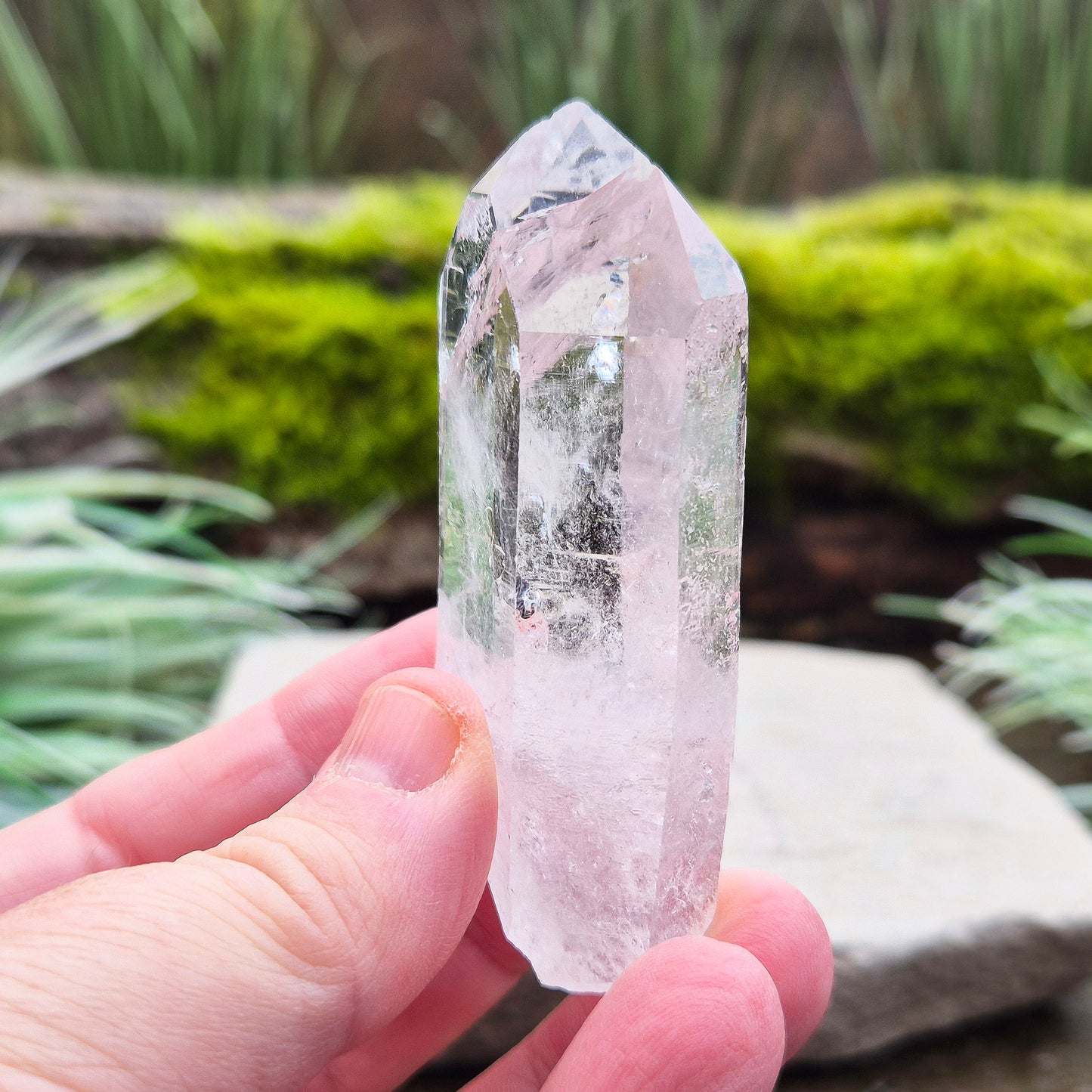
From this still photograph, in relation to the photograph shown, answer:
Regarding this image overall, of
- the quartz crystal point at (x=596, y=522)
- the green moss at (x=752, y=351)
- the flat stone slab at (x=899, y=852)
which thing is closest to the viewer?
the quartz crystal point at (x=596, y=522)

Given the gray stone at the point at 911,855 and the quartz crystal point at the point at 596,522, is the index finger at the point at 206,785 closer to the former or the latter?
the quartz crystal point at the point at 596,522

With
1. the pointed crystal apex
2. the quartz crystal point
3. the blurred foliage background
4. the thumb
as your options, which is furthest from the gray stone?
the pointed crystal apex

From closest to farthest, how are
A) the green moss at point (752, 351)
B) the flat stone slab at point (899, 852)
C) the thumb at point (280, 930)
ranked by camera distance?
1. the thumb at point (280, 930)
2. the flat stone slab at point (899, 852)
3. the green moss at point (752, 351)

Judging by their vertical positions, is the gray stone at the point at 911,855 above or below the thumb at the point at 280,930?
below

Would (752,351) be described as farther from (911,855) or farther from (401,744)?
(401,744)

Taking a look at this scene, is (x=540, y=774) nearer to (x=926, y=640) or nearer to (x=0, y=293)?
(x=0, y=293)

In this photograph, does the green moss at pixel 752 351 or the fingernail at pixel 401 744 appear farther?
the green moss at pixel 752 351

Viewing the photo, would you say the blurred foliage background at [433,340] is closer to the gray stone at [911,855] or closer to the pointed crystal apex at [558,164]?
the gray stone at [911,855]

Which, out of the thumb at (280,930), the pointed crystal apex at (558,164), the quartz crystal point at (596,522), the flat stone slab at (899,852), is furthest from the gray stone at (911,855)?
the pointed crystal apex at (558,164)

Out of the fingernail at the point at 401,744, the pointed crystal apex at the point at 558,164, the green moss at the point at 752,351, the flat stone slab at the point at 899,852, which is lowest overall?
the flat stone slab at the point at 899,852
